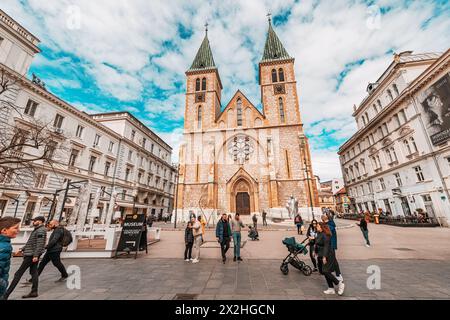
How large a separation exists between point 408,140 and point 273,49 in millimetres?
24183

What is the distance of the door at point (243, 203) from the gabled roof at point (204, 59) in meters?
22.0

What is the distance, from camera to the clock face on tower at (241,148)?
26.4 meters

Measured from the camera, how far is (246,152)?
26609mm

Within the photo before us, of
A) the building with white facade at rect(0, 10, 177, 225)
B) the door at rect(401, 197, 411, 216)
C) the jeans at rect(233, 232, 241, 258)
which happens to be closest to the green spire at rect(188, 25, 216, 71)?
the building with white facade at rect(0, 10, 177, 225)

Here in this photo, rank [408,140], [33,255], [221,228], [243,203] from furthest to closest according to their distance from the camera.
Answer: [243,203], [408,140], [221,228], [33,255]

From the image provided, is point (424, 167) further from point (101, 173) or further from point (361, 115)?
point (101, 173)

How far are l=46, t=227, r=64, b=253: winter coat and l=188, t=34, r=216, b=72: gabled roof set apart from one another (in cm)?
3169

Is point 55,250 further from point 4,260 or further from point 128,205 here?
point 128,205

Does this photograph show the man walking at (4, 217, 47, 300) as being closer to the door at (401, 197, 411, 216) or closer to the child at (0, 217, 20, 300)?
the child at (0, 217, 20, 300)

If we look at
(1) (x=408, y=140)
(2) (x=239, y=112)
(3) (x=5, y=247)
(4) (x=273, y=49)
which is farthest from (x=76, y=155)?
(1) (x=408, y=140)

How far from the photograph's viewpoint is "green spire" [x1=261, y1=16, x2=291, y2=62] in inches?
1223

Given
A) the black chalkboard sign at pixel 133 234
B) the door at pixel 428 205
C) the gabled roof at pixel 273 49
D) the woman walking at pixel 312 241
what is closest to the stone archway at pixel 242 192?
the door at pixel 428 205
